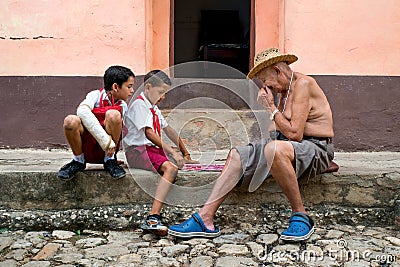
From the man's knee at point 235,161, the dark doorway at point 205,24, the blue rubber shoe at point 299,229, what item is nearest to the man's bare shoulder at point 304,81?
the man's knee at point 235,161

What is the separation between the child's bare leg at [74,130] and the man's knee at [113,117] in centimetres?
17

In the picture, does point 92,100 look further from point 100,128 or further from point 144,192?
point 144,192

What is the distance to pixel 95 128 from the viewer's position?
301 centimetres

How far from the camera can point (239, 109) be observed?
4953 millimetres

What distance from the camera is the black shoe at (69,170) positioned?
3.14 m

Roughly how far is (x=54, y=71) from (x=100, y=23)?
0.61 m

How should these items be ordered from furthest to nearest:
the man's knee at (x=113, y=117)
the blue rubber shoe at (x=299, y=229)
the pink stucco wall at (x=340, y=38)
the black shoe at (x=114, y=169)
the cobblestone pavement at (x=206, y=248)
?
the pink stucco wall at (x=340, y=38) → the black shoe at (x=114, y=169) → the man's knee at (x=113, y=117) → the blue rubber shoe at (x=299, y=229) → the cobblestone pavement at (x=206, y=248)

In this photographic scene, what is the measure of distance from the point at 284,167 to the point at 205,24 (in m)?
6.20

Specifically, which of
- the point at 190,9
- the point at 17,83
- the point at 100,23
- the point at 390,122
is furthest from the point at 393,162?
the point at 190,9

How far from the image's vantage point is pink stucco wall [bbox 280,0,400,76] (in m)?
4.59

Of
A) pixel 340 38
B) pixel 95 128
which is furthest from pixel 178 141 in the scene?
pixel 340 38

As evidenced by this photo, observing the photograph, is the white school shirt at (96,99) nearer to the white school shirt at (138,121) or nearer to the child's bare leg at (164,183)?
the white school shirt at (138,121)

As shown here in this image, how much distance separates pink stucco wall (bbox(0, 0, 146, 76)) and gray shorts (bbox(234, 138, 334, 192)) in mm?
1924

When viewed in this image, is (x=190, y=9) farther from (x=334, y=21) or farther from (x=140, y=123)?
(x=140, y=123)
